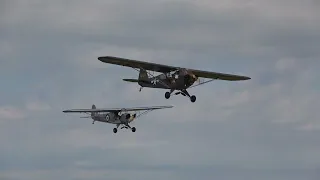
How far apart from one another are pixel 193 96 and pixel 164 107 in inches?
1676

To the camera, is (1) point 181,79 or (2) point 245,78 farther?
(2) point 245,78

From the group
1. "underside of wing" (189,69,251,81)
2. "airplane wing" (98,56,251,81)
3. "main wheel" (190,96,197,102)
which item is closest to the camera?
"main wheel" (190,96,197,102)

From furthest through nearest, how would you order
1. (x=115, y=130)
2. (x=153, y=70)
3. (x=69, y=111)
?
(x=69, y=111) → (x=115, y=130) → (x=153, y=70)

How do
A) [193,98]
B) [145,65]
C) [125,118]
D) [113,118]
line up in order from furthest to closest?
[113,118] < [125,118] < [145,65] < [193,98]

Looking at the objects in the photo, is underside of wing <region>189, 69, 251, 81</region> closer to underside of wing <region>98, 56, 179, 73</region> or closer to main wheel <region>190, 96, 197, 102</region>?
underside of wing <region>98, 56, 179, 73</region>

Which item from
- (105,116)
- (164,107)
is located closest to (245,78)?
(164,107)

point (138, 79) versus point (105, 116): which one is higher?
point (105, 116)

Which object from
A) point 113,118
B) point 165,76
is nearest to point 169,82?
point 165,76

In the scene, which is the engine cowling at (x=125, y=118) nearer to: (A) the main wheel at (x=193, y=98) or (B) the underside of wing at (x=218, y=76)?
(B) the underside of wing at (x=218, y=76)

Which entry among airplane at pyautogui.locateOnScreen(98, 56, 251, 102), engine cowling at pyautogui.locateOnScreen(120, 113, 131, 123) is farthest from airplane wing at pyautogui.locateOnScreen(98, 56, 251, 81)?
engine cowling at pyautogui.locateOnScreen(120, 113, 131, 123)

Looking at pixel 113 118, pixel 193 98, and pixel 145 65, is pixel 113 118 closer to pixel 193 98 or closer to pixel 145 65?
pixel 145 65

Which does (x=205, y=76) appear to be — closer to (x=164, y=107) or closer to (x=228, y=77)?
(x=228, y=77)

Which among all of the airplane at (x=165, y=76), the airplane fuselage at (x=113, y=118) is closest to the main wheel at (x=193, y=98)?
the airplane at (x=165, y=76)

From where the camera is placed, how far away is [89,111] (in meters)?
147
